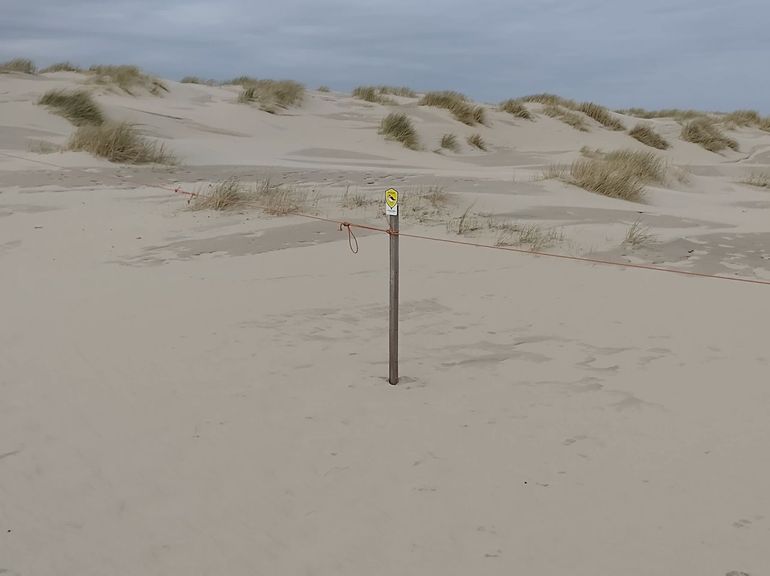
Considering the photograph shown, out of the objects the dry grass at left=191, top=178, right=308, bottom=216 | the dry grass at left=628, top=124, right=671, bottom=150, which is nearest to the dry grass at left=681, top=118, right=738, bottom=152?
the dry grass at left=628, top=124, right=671, bottom=150

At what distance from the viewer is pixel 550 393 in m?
3.29

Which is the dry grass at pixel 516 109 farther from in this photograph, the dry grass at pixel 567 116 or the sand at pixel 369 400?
the sand at pixel 369 400

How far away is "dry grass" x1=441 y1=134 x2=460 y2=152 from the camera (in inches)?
627

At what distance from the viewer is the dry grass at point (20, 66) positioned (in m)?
17.9

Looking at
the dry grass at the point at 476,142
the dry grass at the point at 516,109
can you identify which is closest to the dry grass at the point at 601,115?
the dry grass at the point at 516,109

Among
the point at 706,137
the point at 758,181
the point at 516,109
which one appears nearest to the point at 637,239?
the point at 758,181

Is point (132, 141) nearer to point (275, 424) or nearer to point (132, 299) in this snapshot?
point (132, 299)

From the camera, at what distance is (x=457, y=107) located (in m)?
18.9

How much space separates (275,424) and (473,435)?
790 mm

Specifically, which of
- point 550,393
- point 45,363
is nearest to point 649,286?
point 550,393

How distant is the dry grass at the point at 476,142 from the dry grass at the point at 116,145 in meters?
8.01

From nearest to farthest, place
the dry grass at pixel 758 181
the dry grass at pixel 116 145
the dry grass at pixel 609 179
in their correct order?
the dry grass at pixel 609 179
the dry grass at pixel 116 145
the dry grass at pixel 758 181

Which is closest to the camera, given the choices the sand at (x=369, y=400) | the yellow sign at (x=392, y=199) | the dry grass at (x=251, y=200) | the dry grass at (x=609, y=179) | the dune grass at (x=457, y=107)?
the sand at (x=369, y=400)

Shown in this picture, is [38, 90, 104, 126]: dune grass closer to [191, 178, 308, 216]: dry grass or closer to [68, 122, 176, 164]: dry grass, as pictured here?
[68, 122, 176, 164]: dry grass
